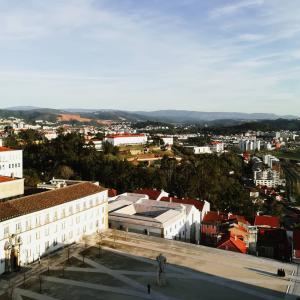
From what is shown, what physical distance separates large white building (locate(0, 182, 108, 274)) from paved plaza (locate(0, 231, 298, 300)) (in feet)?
3.42

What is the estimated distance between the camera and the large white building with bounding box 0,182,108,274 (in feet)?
93.6

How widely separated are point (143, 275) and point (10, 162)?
38.4m

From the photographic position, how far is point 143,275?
2864cm

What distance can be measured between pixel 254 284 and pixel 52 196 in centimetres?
1694

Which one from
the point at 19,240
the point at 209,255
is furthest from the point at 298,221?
the point at 19,240

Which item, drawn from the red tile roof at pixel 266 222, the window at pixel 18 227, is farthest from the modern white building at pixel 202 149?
the window at pixel 18 227

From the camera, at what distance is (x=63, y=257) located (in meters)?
31.7

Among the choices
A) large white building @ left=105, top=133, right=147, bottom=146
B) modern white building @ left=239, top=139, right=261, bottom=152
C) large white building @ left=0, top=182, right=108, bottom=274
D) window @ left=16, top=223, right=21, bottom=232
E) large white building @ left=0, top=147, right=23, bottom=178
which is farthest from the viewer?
modern white building @ left=239, top=139, right=261, bottom=152

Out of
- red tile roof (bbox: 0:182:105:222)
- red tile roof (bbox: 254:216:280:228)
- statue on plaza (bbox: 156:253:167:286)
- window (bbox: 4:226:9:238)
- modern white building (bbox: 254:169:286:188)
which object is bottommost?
modern white building (bbox: 254:169:286:188)

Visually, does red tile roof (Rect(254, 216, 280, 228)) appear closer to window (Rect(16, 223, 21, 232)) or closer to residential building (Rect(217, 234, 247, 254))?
residential building (Rect(217, 234, 247, 254))

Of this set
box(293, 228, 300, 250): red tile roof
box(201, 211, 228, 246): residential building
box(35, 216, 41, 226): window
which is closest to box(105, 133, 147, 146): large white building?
box(201, 211, 228, 246): residential building

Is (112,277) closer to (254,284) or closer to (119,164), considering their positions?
(254,284)

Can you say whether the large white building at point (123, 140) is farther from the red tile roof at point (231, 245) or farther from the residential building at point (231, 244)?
the red tile roof at point (231, 245)

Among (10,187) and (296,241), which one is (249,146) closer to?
(296,241)
